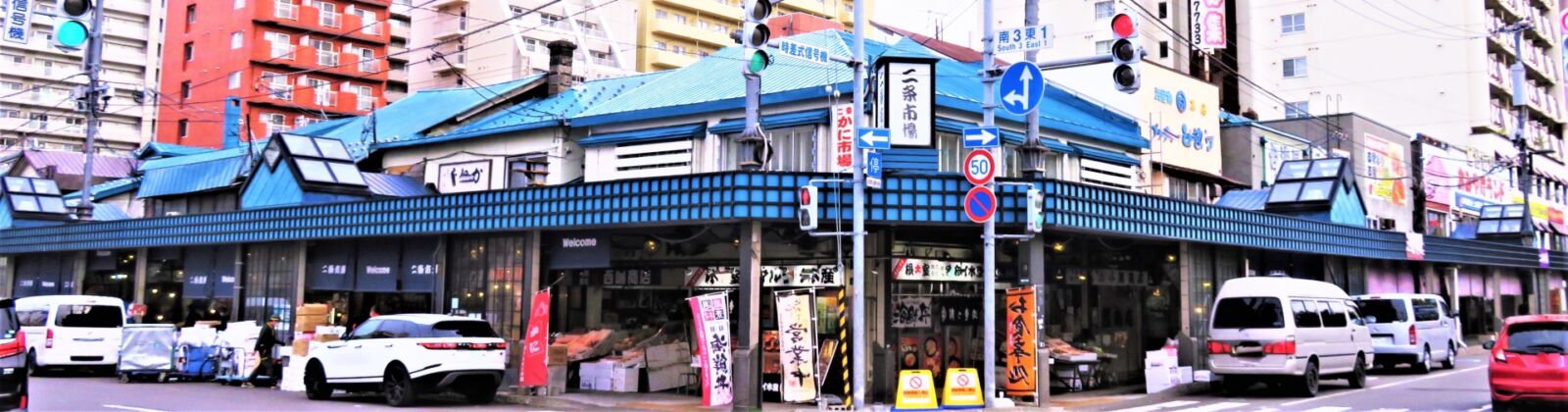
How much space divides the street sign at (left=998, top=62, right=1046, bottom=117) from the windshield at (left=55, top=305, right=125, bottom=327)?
21680 mm

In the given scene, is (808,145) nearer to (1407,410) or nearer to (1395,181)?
(1407,410)

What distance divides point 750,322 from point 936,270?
3.68m

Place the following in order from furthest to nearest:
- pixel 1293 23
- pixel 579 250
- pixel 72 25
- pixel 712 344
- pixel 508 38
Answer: pixel 508 38 → pixel 1293 23 → pixel 579 250 → pixel 712 344 → pixel 72 25

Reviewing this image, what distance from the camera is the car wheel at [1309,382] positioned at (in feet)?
70.8

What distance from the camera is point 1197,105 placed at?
110 feet

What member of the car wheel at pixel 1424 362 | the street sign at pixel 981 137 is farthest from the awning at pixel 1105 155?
the street sign at pixel 981 137

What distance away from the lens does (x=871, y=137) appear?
1806 cm

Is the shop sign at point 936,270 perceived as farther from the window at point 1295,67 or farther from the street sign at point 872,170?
the window at point 1295,67

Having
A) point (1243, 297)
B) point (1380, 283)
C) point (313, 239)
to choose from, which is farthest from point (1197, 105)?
point (313, 239)

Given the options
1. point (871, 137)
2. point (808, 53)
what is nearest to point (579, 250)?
point (808, 53)

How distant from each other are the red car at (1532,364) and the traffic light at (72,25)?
18056 millimetres

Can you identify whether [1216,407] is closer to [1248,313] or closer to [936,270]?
[1248,313]

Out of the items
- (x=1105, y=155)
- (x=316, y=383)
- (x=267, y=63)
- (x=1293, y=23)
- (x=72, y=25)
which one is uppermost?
(x=1293, y=23)

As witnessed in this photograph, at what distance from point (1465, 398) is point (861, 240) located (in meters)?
11.1
